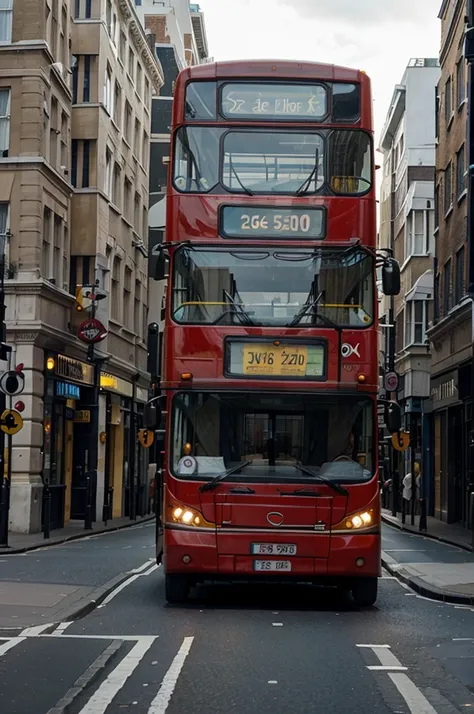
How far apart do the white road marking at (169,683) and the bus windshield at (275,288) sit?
4.44 meters

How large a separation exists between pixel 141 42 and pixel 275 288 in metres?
39.3

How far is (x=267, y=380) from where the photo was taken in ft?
47.7

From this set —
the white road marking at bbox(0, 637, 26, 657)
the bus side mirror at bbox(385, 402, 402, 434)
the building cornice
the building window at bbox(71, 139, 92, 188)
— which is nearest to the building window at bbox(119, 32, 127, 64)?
the building cornice

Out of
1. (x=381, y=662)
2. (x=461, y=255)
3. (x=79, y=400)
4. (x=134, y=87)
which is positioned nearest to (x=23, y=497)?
(x=79, y=400)

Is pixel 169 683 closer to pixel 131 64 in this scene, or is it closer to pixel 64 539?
pixel 64 539

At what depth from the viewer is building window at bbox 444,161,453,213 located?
41838mm

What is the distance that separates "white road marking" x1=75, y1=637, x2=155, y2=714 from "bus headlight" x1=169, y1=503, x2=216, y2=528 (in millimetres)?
2707

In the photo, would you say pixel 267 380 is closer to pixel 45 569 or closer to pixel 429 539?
pixel 45 569

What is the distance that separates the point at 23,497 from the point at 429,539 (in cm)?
1053

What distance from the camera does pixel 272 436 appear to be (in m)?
14.5

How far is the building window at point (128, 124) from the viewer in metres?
48.7

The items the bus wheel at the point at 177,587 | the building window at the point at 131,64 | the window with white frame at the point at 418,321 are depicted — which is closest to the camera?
the bus wheel at the point at 177,587

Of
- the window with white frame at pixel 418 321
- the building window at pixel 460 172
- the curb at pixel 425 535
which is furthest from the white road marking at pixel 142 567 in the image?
the window with white frame at pixel 418 321

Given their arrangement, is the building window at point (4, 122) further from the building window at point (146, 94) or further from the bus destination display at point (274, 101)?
the building window at point (146, 94)
